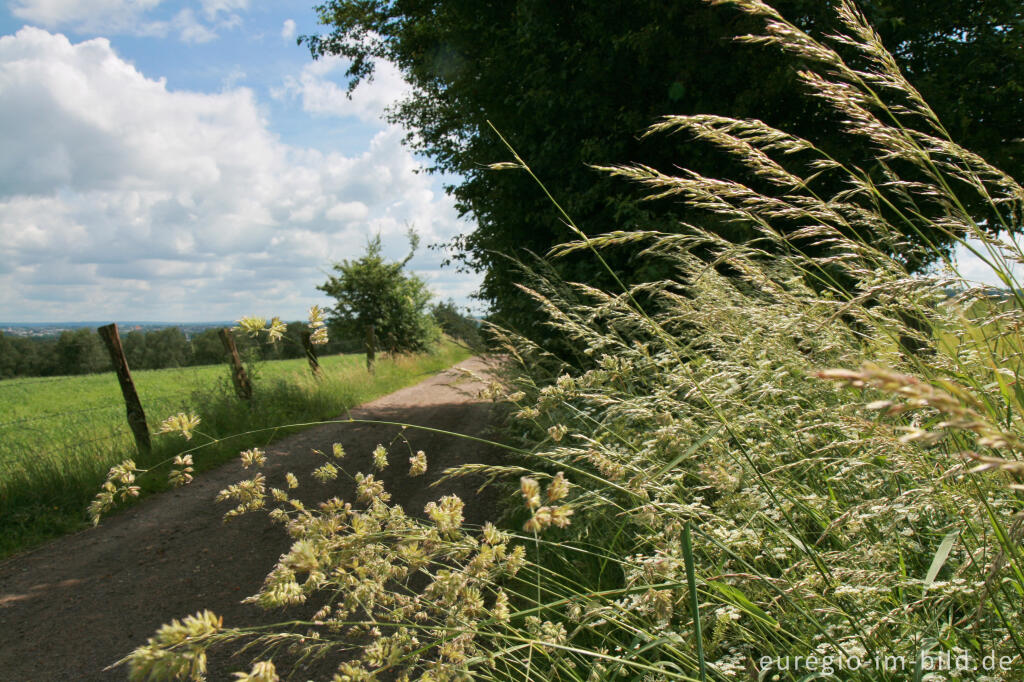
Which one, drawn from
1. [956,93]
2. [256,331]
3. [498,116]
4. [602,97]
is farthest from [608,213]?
[256,331]

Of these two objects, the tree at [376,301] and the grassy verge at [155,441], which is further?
the tree at [376,301]

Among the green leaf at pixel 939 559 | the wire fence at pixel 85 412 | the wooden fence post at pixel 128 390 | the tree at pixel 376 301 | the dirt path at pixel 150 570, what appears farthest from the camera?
the tree at pixel 376 301

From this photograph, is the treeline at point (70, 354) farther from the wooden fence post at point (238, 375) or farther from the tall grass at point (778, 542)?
the tall grass at point (778, 542)

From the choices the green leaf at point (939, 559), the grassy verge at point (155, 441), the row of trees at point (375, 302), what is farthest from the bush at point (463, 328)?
the row of trees at point (375, 302)

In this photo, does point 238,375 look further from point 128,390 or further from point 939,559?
point 939,559

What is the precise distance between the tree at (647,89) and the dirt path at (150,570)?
315 centimetres

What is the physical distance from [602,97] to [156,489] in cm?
749

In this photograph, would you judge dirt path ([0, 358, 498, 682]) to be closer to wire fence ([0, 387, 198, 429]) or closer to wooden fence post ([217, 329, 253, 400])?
wooden fence post ([217, 329, 253, 400])

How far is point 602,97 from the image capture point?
674 cm

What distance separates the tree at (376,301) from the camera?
65.2ft

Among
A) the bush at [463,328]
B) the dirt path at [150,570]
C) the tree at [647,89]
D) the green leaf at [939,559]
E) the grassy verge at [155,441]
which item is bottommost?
the dirt path at [150,570]

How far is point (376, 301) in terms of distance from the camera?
20.1 metres

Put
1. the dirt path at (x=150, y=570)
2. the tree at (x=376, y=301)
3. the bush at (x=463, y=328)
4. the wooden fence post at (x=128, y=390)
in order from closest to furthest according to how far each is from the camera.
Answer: the dirt path at (x=150, y=570) → the bush at (x=463, y=328) → the wooden fence post at (x=128, y=390) → the tree at (x=376, y=301)

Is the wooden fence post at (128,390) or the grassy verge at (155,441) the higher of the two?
the wooden fence post at (128,390)
